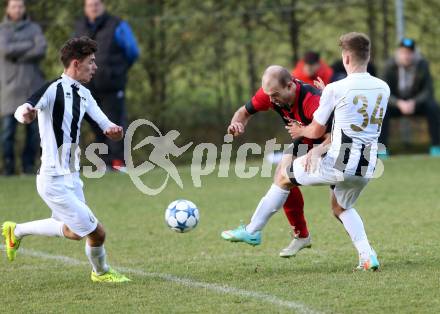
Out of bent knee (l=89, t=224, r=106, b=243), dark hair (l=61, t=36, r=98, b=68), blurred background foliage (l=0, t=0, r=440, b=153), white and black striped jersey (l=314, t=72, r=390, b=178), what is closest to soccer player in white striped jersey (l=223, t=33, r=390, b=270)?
white and black striped jersey (l=314, t=72, r=390, b=178)

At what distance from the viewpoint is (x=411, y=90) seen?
14109mm

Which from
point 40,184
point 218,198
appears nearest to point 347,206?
point 40,184

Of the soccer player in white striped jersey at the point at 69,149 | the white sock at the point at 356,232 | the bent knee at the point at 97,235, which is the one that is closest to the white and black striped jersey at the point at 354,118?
the white sock at the point at 356,232

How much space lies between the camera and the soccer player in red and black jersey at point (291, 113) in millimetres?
6387

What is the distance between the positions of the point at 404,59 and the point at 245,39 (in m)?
2.99

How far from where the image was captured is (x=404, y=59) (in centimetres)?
1388

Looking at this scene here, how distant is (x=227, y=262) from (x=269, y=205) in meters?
0.59

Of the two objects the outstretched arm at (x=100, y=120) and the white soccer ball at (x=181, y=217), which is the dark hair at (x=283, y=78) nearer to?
the outstretched arm at (x=100, y=120)

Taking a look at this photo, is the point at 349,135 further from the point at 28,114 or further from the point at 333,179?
the point at 28,114

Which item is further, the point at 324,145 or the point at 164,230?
the point at 164,230

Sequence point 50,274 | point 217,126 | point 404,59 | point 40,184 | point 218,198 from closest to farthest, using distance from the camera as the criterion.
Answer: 1. point 40,184
2. point 50,274
3. point 218,198
4. point 404,59
5. point 217,126

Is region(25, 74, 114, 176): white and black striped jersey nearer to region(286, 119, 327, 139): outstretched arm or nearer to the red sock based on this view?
region(286, 119, 327, 139): outstretched arm

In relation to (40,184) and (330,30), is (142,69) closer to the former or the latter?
(330,30)

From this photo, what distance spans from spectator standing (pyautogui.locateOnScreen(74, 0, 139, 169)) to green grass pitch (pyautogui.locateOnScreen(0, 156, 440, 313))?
5.86ft
